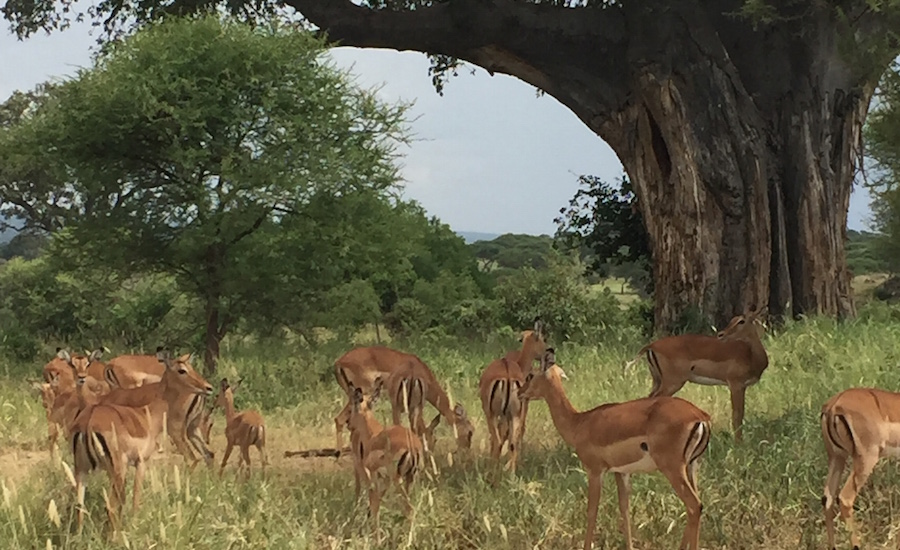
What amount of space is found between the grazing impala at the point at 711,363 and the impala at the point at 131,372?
152 inches

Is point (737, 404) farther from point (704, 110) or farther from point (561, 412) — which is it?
point (704, 110)

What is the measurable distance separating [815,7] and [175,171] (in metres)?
7.68

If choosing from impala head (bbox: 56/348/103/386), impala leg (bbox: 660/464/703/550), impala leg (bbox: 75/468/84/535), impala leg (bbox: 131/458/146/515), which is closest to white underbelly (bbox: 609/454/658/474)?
impala leg (bbox: 660/464/703/550)

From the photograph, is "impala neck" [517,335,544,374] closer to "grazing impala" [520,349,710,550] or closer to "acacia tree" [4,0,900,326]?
"grazing impala" [520,349,710,550]

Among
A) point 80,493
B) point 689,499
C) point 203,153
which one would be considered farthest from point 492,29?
point 80,493

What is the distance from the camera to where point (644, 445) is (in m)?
4.30

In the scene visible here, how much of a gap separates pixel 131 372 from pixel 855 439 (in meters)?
5.34

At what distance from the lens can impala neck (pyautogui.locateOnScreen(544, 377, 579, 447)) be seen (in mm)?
4820

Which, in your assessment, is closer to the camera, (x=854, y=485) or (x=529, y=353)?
(x=854, y=485)

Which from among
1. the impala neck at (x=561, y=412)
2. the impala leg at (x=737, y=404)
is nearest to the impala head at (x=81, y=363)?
the impala neck at (x=561, y=412)

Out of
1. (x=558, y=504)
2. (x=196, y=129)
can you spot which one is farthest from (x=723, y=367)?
(x=196, y=129)

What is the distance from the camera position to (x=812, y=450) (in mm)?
5707

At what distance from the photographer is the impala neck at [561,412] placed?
482 cm

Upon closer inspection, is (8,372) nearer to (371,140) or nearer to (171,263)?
(171,263)
